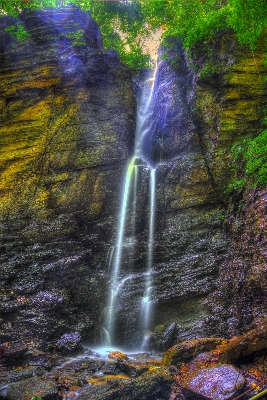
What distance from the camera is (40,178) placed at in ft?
39.4

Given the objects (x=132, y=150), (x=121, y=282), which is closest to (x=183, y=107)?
(x=132, y=150)

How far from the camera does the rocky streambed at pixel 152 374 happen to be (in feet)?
15.2

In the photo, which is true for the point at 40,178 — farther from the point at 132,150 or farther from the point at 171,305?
the point at 171,305

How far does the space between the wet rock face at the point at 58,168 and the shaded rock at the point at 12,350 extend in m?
0.81

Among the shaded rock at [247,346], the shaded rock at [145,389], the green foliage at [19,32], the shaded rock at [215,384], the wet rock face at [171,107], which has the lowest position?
the shaded rock at [215,384]

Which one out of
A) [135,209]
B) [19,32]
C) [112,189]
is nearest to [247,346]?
[135,209]

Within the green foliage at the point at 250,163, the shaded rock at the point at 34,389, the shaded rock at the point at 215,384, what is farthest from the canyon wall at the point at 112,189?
the shaded rock at the point at 34,389

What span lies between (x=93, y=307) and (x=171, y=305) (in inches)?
105

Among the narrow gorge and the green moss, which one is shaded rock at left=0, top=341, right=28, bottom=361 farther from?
the green moss

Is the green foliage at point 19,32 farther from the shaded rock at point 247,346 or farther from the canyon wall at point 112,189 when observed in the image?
the shaded rock at point 247,346

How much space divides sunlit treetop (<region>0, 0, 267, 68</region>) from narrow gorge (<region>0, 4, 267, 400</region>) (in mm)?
798

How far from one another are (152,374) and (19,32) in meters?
16.6

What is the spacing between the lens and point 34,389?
503 cm

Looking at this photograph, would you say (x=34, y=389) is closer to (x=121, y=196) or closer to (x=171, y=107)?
(x=121, y=196)
